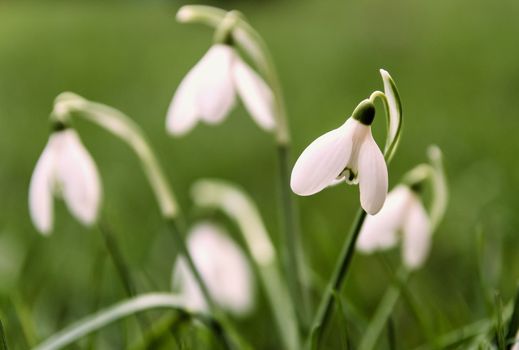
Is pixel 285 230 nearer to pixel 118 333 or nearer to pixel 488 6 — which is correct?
pixel 118 333

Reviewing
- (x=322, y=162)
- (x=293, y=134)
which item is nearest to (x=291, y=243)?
(x=322, y=162)

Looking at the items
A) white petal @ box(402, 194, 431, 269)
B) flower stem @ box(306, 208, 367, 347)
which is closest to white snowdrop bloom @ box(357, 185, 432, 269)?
white petal @ box(402, 194, 431, 269)

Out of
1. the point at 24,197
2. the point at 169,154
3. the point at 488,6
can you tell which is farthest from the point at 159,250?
the point at 488,6

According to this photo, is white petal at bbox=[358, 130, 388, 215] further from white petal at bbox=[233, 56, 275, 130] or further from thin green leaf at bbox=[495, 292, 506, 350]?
white petal at bbox=[233, 56, 275, 130]

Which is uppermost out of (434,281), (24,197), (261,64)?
(261,64)

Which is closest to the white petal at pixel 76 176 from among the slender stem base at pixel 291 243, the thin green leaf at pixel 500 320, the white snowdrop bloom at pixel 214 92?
the white snowdrop bloom at pixel 214 92

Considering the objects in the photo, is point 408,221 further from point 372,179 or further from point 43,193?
point 43,193
